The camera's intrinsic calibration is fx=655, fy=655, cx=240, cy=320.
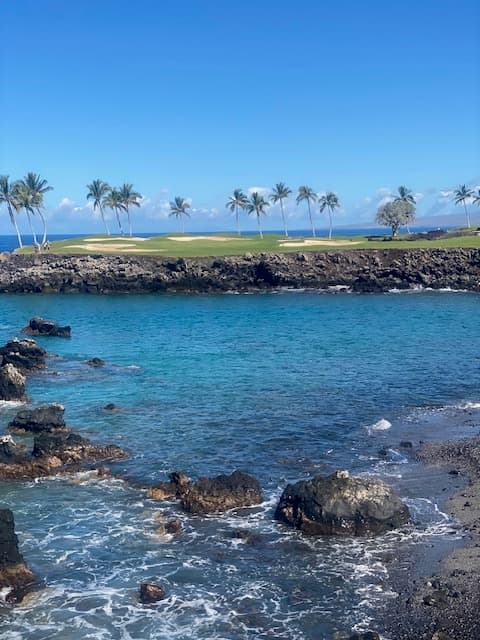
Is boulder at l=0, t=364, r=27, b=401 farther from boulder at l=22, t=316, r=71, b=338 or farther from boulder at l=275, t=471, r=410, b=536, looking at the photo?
boulder at l=22, t=316, r=71, b=338

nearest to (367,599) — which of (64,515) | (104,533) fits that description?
(104,533)

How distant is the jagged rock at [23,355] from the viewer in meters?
45.6

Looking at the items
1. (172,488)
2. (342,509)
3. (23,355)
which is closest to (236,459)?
(172,488)

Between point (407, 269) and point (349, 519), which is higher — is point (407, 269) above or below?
above

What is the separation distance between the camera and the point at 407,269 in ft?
305

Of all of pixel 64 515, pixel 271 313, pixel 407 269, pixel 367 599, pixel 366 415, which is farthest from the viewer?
pixel 407 269

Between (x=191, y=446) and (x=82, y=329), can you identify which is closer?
(x=191, y=446)

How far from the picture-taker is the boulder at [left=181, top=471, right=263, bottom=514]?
22609mm

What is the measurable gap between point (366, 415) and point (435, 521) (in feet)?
39.9

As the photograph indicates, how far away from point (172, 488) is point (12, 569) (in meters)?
7.25

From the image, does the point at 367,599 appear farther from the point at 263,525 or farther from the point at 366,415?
the point at 366,415

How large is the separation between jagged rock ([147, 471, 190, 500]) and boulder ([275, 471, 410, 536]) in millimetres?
3956

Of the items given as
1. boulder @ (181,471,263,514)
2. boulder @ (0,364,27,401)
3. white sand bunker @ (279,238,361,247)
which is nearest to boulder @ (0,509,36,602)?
boulder @ (181,471,263,514)

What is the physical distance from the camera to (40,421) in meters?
31.2
